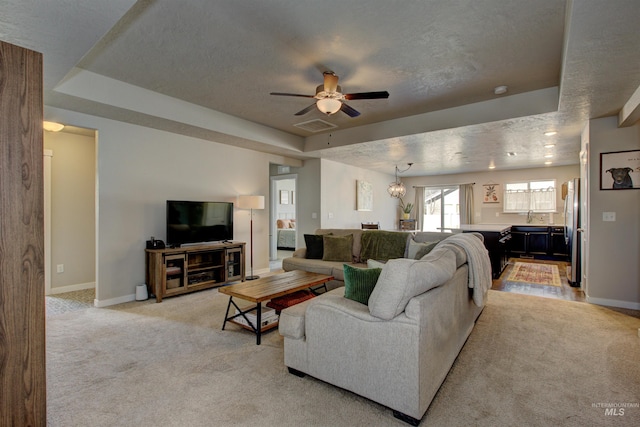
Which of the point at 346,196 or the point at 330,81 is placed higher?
the point at 330,81

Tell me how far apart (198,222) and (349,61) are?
3.11 meters

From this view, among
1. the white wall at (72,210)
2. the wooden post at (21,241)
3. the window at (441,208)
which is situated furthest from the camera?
the window at (441,208)

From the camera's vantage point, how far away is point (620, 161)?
3.81 m

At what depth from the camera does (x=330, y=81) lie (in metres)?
3.10

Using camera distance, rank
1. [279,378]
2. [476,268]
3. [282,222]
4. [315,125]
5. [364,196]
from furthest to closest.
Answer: [282,222], [364,196], [315,125], [476,268], [279,378]

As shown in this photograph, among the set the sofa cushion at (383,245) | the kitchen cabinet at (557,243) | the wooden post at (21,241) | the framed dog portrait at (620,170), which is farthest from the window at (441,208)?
the wooden post at (21,241)

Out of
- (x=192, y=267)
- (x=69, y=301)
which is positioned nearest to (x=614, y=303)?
(x=192, y=267)

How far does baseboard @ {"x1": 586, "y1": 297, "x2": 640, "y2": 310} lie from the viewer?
12.4 feet

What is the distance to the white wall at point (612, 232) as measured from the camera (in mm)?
3789

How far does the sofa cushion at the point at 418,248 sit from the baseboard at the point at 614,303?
2.16m

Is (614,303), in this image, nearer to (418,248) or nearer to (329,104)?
(418,248)

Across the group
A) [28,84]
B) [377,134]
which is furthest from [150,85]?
[377,134]

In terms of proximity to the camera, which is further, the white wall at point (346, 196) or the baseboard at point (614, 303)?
the white wall at point (346, 196)

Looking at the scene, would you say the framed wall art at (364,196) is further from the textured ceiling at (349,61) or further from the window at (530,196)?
the window at (530,196)
